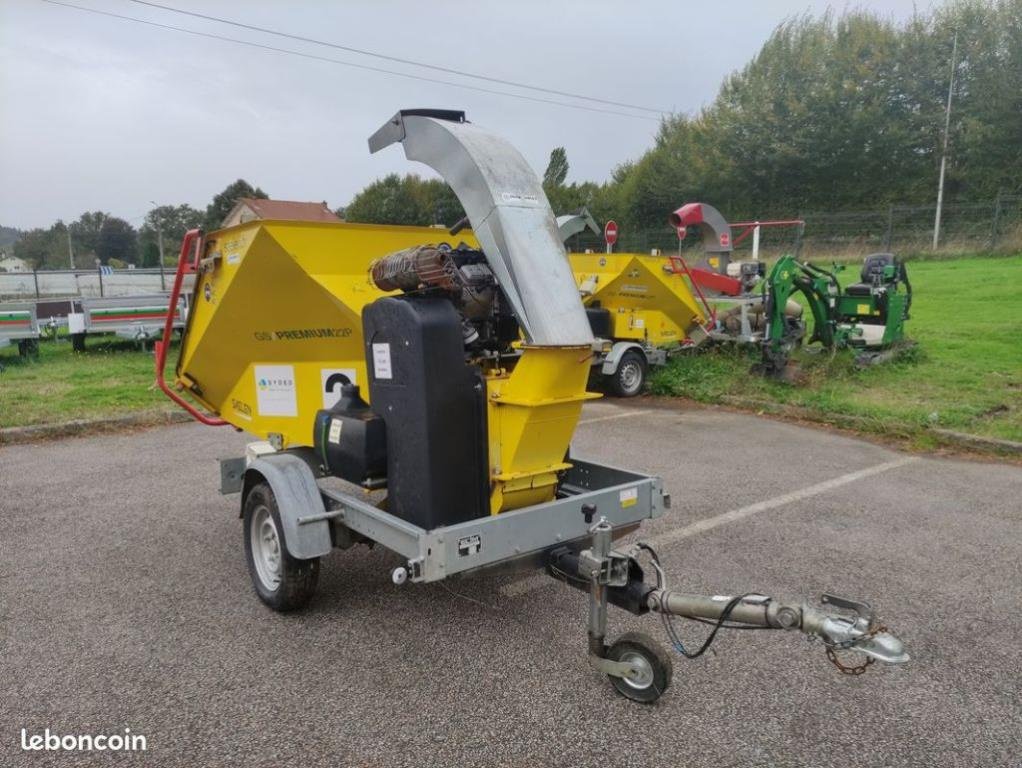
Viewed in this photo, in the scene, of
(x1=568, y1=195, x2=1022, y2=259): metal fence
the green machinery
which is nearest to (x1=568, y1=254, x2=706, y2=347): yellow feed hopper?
the green machinery

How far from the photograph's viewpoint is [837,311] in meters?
10.9

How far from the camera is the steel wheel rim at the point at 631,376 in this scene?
1088 centimetres

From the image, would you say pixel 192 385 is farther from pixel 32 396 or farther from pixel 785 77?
pixel 785 77

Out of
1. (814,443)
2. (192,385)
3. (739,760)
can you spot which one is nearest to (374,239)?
(192,385)

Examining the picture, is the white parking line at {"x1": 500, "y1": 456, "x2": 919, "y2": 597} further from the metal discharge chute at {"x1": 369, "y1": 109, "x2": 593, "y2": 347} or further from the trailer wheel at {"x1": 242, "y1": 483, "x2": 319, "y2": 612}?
the metal discharge chute at {"x1": 369, "y1": 109, "x2": 593, "y2": 347}

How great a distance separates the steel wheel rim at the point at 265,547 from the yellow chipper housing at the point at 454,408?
0.01 meters

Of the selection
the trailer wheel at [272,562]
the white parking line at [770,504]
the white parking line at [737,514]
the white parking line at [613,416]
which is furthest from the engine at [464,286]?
the white parking line at [613,416]

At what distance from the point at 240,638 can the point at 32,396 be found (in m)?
8.13

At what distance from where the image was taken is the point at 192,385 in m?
5.27

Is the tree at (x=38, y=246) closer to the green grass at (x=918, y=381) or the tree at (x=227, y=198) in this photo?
the tree at (x=227, y=198)

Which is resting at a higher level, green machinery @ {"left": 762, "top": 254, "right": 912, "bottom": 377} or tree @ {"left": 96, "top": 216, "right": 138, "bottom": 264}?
tree @ {"left": 96, "top": 216, "right": 138, "bottom": 264}

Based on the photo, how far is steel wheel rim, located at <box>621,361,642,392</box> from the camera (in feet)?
35.7

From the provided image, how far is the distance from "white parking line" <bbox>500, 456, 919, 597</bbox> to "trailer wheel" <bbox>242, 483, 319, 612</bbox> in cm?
110

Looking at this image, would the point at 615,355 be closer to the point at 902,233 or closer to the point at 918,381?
the point at 918,381
